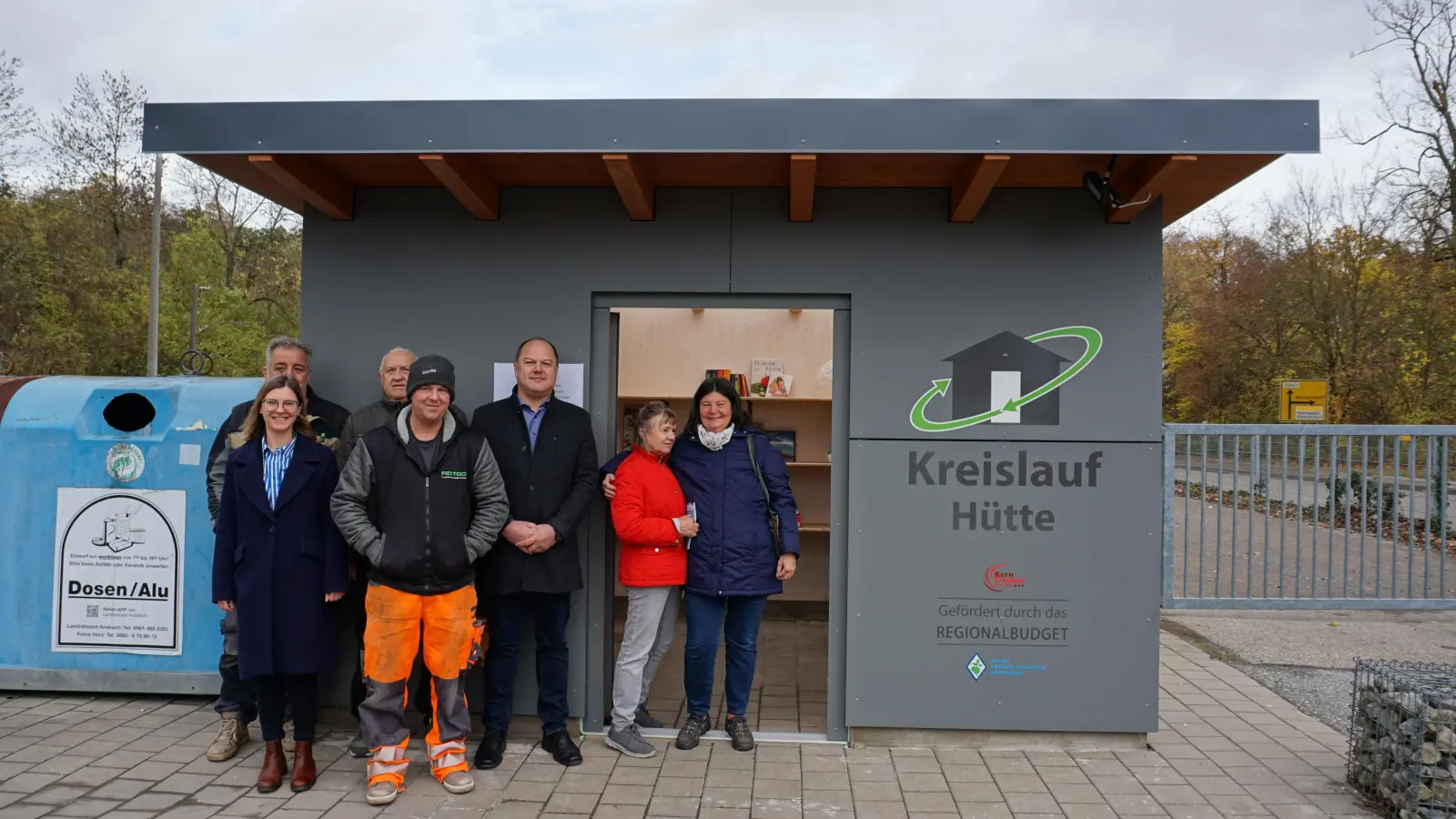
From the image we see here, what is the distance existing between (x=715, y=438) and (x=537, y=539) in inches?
36.7

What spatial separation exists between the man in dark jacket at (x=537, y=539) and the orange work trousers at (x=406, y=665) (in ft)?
0.75

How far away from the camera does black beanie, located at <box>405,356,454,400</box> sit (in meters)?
3.72

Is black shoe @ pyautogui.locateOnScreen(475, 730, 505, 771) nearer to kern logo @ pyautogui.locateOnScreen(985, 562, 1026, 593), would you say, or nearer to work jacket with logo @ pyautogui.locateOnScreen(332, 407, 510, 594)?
work jacket with logo @ pyautogui.locateOnScreen(332, 407, 510, 594)

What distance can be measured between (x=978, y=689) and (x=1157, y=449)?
1407 millimetres

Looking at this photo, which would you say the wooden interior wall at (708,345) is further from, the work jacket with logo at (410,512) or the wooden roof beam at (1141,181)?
the work jacket with logo at (410,512)

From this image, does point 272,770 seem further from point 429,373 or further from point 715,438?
point 715,438

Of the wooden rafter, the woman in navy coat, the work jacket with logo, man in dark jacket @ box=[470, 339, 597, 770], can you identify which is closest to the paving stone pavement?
man in dark jacket @ box=[470, 339, 597, 770]

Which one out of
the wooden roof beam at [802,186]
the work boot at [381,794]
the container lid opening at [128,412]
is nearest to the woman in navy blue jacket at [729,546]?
the wooden roof beam at [802,186]

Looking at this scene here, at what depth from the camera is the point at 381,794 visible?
3.67m

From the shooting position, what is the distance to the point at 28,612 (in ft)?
15.9

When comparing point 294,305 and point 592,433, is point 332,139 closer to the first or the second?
point 592,433

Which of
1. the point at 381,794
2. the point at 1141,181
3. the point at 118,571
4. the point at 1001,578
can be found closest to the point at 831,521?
the point at 1001,578

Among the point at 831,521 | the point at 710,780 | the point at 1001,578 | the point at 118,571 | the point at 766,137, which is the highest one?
the point at 766,137

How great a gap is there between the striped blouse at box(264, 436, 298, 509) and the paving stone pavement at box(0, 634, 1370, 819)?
1.22 metres
